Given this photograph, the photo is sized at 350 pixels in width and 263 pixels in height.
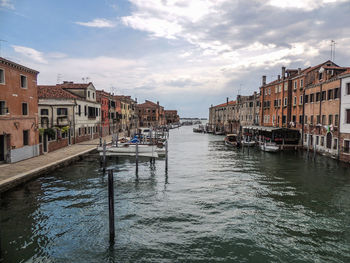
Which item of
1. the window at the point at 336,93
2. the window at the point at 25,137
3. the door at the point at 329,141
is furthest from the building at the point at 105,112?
the window at the point at 336,93

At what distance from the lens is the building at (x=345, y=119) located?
2598cm

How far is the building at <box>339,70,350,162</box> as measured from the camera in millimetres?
25984

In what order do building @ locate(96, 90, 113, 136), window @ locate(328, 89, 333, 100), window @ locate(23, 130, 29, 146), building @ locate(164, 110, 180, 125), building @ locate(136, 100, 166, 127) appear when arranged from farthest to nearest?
building @ locate(164, 110, 180, 125) → building @ locate(136, 100, 166, 127) → building @ locate(96, 90, 113, 136) → window @ locate(328, 89, 333, 100) → window @ locate(23, 130, 29, 146)

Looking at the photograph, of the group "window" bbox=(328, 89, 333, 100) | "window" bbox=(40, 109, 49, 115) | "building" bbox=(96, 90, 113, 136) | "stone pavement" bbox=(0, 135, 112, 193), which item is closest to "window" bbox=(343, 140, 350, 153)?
"window" bbox=(328, 89, 333, 100)

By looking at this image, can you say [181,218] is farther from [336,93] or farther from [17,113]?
[336,93]

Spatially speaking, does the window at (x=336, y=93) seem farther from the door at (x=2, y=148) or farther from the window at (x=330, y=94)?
the door at (x=2, y=148)

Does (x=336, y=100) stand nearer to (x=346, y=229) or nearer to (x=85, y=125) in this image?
(x=346, y=229)

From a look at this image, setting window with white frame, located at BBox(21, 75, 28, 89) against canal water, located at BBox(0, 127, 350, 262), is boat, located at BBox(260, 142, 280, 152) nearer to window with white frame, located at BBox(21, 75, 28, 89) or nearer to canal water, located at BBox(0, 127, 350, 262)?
canal water, located at BBox(0, 127, 350, 262)

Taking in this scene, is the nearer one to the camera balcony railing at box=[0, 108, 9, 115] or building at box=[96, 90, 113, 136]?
balcony railing at box=[0, 108, 9, 115]

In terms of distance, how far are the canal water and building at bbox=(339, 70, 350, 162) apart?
5.74 metres

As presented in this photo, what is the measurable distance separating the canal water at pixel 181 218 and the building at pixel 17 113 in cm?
380

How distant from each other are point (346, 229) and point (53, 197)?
584 inches

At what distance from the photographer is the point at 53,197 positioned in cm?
1523

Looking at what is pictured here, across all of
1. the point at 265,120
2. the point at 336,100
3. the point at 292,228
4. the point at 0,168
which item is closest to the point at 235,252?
the point at 292,228
